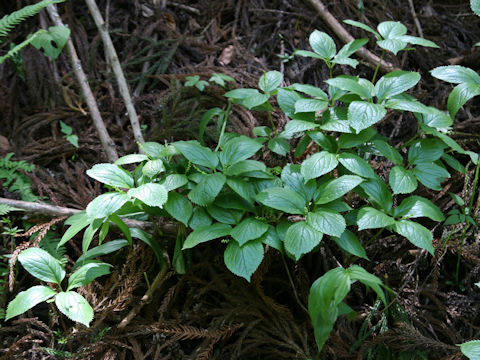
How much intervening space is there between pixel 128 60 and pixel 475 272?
8.38ft

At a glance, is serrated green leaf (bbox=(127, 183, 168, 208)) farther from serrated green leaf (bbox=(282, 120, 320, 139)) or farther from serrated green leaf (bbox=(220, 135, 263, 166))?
serrated green leaf (bbox=(282, 120, 320, 139))

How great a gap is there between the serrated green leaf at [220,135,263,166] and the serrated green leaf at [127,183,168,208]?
0.31 metres

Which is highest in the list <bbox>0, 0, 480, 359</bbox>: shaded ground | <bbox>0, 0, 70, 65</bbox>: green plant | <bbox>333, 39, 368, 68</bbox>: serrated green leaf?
<bbox>0, 0, 70, 65</bbox>: green plant

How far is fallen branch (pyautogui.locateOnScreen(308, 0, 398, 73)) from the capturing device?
2643mm

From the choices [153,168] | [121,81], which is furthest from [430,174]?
[121,81]

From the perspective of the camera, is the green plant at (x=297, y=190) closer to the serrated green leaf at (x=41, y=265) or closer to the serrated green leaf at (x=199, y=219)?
the serrated green leaf at (x=199, y=219)

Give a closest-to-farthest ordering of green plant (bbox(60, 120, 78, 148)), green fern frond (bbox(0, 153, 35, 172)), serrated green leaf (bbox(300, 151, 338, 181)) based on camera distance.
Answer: serrated green leaf (bbox(300, 151, 338, 181)) < green fern frond (bbox(0, 153, 35, 172)) < green plant (bbox(60, 120, 78, 148))

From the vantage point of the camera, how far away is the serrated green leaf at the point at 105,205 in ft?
4.76

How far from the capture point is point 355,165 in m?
1.62

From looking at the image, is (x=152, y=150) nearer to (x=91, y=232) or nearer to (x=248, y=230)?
(x=91, y=232)

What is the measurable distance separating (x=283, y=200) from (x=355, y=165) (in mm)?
352

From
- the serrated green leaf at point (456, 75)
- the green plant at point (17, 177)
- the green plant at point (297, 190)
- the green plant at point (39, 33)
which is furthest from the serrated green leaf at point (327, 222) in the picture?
the green plant at point (39, 33)

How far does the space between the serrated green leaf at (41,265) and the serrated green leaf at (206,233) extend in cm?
51

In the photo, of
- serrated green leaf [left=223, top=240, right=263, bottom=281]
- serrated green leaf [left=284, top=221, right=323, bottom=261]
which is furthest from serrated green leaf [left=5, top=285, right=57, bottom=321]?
serrated green leaf [left=284, top=221, right=323, bottom=261]
